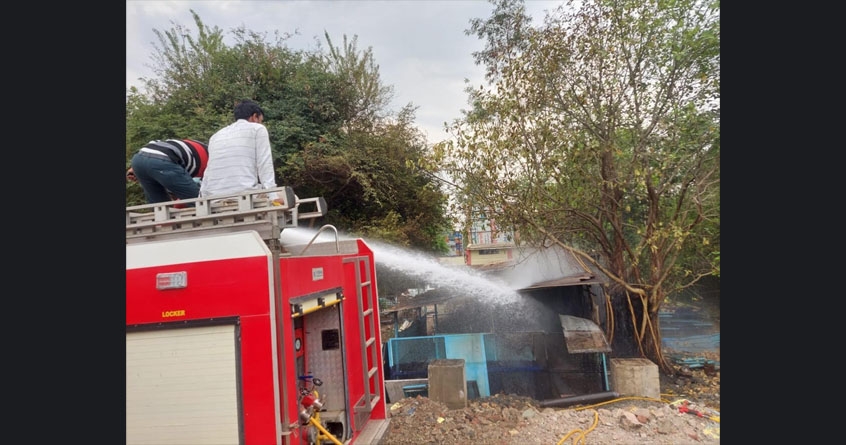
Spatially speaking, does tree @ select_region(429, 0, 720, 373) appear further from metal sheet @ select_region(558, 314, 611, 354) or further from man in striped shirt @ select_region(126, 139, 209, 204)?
man in striped shirt @ select_region(126, 139, 209, 204)

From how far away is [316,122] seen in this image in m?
13.9

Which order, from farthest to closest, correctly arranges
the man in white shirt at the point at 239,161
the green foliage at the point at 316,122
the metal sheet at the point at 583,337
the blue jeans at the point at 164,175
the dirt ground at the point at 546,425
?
the green foliage at the point at 316,122 → the metal sheet at the point at 583,337 → the dirt ground at the point at 546,425 → the blue jeans at the point at 164,175 → the man in white shirt at the point at 239,161

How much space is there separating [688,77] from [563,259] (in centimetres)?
581

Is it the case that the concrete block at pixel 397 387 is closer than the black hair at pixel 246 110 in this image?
No

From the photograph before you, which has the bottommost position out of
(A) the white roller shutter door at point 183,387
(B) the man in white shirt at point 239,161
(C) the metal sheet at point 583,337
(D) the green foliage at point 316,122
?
(C) the metal sheet at point 583,337

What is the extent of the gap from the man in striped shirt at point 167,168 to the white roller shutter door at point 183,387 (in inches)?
63.4

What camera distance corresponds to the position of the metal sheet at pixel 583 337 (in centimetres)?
773

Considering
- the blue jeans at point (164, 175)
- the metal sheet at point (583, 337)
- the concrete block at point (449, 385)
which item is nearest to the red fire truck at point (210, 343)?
the blue jeans at point (164, 175)

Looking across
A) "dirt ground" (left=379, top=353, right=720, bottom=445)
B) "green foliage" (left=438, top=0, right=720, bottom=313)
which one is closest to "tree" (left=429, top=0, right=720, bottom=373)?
"green foliage" (left=438, top=0, right=720, bottom=313)

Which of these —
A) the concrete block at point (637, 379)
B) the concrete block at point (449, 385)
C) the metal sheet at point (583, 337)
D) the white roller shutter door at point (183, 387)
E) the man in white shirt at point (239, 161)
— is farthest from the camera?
the metal sheet at point (583, 337)

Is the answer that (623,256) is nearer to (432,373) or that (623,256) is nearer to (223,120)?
(432,373)

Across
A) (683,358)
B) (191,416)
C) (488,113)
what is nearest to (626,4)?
(488,113)

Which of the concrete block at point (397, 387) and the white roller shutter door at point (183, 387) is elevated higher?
the white roller shutter door at point (183, 387)

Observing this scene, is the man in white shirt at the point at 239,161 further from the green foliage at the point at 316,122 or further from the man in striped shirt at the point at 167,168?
the green foliage at the point at 316,122
